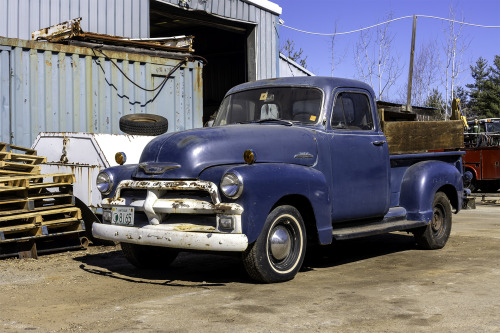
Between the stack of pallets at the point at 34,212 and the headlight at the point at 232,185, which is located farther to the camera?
the stack of pallets at the point at 34,212

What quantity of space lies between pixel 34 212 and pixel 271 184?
3441 millimetres

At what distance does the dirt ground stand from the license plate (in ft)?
1.88

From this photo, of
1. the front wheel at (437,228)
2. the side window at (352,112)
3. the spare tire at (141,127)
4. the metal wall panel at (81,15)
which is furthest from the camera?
the metal wall panel at (81,15)

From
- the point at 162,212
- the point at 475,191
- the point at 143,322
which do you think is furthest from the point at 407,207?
the point at 475,191

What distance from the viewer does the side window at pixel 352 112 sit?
7.35 metres

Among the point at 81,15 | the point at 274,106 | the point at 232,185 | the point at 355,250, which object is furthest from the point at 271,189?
the point at 81,15

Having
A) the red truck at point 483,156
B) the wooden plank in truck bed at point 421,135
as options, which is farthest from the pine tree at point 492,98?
the wooden plank in truck bed at point 421,135

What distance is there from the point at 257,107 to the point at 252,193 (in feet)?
6.35

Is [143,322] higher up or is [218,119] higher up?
[218,119]

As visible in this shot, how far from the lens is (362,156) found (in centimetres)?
743

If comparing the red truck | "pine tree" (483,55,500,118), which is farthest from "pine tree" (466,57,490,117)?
the red truck

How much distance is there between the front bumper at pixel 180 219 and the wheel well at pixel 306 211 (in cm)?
80

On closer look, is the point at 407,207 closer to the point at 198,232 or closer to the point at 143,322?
the point at 198,232

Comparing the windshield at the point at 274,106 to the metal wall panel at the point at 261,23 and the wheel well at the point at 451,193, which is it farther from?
the metal wall panel at the point at 261,23
